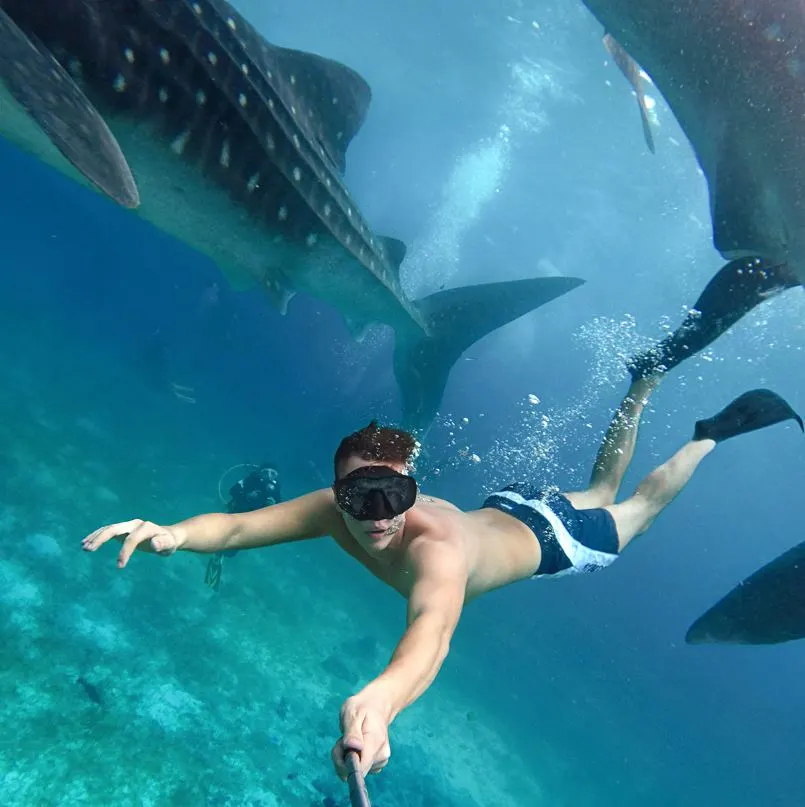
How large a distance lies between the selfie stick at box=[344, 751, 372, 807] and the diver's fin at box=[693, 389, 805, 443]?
5560mm

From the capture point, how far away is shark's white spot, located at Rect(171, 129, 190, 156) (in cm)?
473

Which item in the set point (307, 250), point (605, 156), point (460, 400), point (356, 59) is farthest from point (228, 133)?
point (460, 400)

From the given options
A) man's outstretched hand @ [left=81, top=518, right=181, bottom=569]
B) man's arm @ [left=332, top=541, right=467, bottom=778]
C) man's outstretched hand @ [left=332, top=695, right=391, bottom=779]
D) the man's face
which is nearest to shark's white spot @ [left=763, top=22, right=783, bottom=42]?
the man's face

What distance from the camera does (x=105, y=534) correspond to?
2258 millimetres

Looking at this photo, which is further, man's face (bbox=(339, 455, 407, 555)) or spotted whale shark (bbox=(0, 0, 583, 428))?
spotted whale shark (bbox=(0, 0, 583, 428))

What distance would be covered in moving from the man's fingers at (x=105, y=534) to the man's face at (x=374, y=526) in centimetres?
95

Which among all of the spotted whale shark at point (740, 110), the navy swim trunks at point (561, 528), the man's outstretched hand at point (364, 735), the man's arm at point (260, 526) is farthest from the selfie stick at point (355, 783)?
the spotted whale shark at point (740, 110)

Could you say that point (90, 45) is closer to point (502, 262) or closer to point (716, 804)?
point (502, 262)

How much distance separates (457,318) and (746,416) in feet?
13.2

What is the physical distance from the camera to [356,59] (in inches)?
977

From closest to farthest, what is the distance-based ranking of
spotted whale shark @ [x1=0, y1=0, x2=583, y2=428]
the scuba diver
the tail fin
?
1. spotted whale shark @ [x1=0, y1=0, x2=583, y2=428]
2. the tail fin
3. the scuba diver

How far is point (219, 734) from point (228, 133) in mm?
7559

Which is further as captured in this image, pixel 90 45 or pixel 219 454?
pixel 219 454

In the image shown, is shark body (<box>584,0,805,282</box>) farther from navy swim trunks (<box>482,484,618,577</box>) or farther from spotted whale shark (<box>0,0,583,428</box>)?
spotted whale shark (<box>0,0,583,428</box>)
